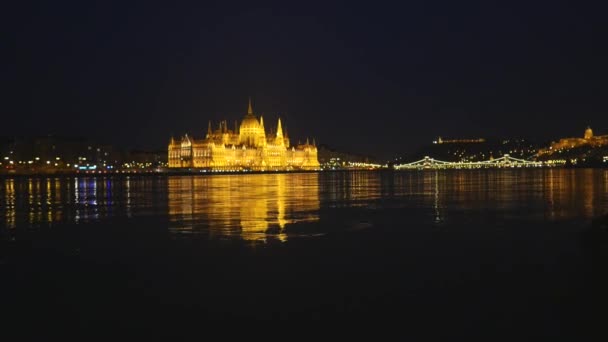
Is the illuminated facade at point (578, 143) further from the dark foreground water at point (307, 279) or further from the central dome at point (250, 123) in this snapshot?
the dark foreground water at point (307, 279)

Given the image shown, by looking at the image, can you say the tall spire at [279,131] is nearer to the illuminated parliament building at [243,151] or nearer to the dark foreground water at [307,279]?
the illuminated parliament building at [243,151]

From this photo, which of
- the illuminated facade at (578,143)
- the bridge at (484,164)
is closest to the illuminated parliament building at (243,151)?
the bridge at (484,164)

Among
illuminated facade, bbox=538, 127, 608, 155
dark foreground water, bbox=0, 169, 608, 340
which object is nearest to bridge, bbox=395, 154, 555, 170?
illuminated facade, bbox=538, 127, 608, 155

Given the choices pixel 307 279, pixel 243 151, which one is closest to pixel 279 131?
pixel 243 151

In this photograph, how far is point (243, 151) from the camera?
14588 cm

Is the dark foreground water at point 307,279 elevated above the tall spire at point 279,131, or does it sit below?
below

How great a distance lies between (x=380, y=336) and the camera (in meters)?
7.01

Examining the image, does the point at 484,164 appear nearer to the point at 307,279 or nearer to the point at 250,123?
the point at 250,123

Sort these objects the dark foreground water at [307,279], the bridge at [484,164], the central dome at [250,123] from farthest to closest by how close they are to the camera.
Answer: the bridge at [484,164]
the central dome at [250,123]
the dark foreground water at [307,279]

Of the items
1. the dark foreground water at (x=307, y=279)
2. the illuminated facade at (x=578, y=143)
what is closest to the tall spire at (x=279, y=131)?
the illuminated facade at (x=578, y=143)

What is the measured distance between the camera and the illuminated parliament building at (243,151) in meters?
138

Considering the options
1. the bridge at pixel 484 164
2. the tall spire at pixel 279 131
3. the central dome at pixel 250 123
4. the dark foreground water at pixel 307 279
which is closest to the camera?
the dark foreground water at pixel 307 279

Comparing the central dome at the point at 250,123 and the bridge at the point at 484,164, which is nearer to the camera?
the central dome at the point at 250,123

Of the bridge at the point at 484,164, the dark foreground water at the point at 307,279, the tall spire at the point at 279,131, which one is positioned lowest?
the dark foreground water at the point at 307,279
